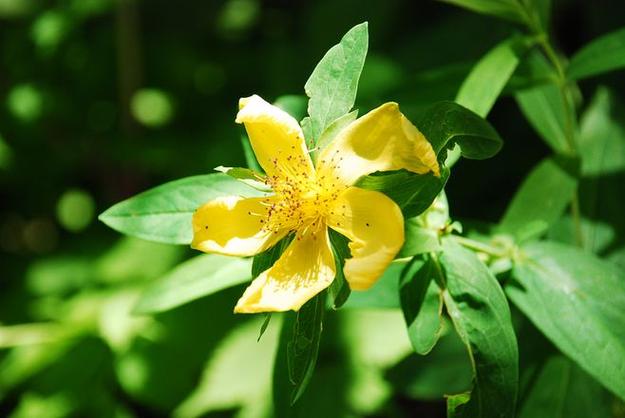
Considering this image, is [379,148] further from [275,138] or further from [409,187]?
[275,138]

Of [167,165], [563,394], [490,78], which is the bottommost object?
[563,394]

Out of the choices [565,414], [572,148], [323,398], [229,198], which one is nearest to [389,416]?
[323,398]

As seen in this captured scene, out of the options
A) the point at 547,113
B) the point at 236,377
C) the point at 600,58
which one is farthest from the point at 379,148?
the point at 236,377

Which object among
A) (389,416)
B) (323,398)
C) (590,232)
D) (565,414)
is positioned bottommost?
(389,416)

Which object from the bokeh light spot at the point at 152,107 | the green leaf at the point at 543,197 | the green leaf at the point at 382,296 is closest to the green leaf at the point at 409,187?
the green leaf at the point at 382,296

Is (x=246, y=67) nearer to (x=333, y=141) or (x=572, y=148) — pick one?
(x=572, y=148)

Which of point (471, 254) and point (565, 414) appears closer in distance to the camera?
point (471, 254)
